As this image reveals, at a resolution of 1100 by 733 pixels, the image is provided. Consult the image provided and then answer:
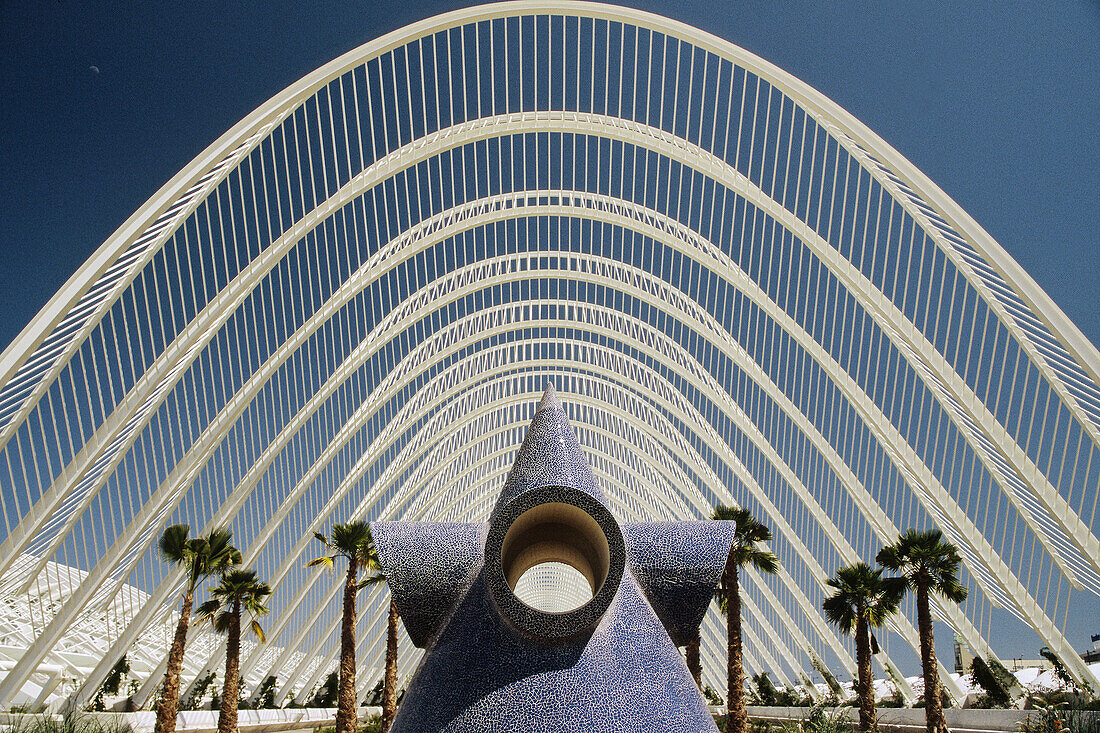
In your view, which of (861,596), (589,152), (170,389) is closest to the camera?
(170,389)

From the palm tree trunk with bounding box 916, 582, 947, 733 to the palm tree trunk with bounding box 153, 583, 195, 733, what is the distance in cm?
1781

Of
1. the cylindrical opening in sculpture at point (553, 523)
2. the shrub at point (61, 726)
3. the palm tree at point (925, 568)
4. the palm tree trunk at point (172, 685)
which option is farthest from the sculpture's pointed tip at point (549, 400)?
the palm tree at point (925, 568)

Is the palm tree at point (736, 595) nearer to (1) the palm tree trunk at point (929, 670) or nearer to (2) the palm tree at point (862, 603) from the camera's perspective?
(2) the palm tree at point (862, 603)

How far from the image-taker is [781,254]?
24125mm

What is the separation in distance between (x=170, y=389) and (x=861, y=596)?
20913 mm

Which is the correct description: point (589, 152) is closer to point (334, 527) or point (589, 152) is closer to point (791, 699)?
point (334, 527)

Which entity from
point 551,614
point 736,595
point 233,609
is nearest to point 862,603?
point 736,595

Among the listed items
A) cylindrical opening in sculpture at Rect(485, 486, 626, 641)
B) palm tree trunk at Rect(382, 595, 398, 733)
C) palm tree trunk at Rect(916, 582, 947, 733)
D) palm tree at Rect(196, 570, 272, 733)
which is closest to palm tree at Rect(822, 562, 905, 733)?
palm tree trunk at Rect(916, 582, 947, 733)

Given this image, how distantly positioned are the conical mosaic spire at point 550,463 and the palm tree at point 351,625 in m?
8.84

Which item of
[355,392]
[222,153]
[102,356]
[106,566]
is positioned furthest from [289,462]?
[222,153]

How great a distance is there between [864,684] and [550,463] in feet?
50.0

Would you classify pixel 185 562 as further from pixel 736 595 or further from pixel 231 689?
pixel 736 595

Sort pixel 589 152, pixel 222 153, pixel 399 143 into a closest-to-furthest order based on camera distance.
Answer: pixel 222 153, pixel 399 143, pixel 589 152

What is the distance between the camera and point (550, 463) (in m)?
10.9
